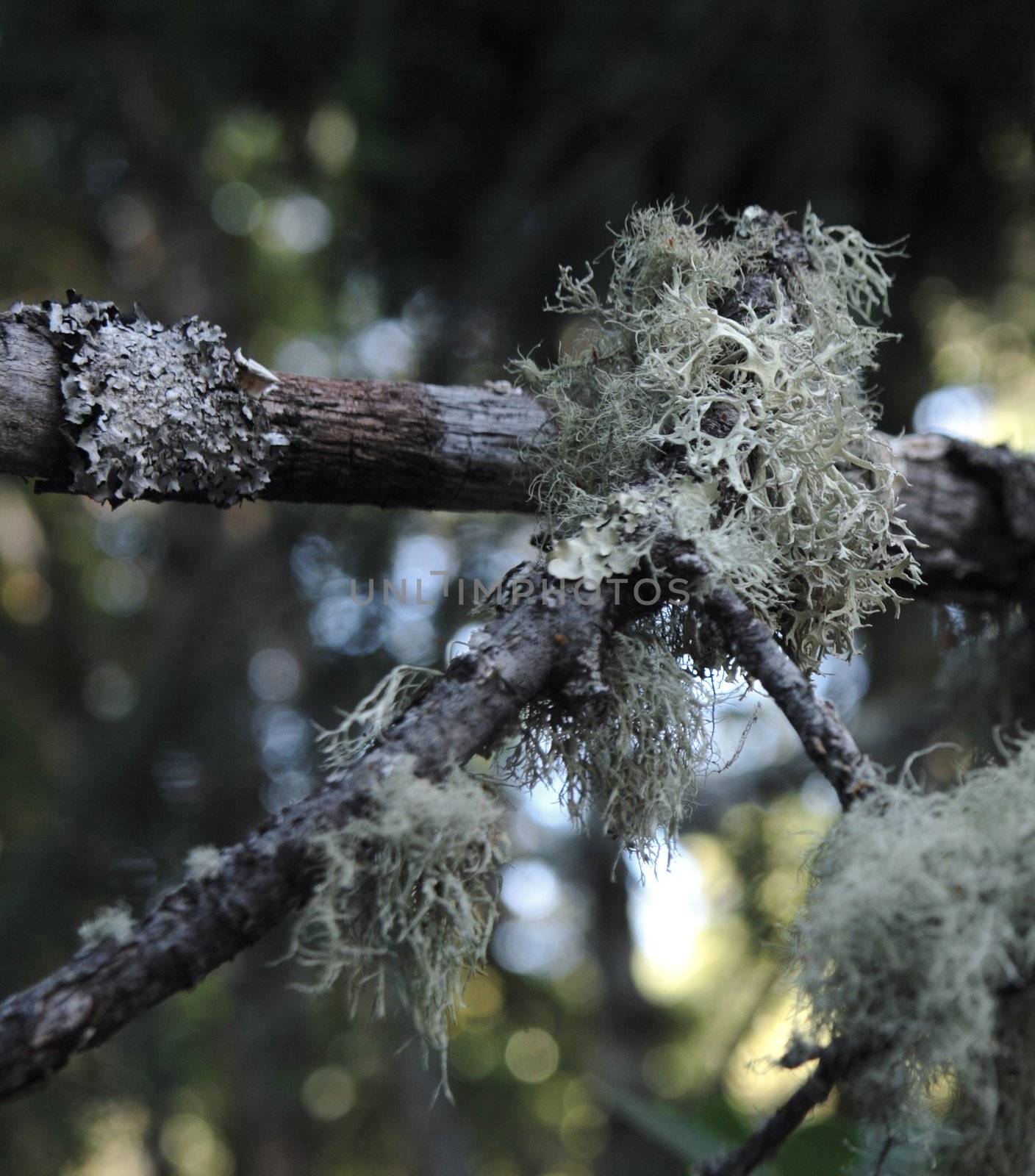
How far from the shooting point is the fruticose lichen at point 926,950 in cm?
39

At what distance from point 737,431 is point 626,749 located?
0.61 ft

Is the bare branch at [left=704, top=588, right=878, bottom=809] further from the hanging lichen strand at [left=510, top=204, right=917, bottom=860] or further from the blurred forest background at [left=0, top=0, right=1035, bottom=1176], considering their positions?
the blurred forest background at [left=0, top=0, right=1035, bottom=1176]

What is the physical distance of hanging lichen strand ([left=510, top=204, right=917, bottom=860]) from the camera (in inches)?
21.3

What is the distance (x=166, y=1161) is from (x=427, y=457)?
2.78 m

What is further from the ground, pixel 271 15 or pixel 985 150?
pixel 271 15

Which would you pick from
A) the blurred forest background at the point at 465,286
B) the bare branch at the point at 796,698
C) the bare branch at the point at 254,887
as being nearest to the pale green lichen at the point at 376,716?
the bare branch at the point at 254,887

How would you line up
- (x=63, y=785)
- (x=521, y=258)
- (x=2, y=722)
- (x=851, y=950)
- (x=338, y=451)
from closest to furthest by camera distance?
(x=851, y=950) < (x=338, y=451) < (x=521, y=258) < (x=63, y=785) < (x=2, y=722)

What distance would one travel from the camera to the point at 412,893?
473mm

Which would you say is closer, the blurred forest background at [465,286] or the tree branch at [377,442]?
the tree branch at [377,442]

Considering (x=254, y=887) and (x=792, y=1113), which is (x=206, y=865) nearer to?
(x=254, y=887)

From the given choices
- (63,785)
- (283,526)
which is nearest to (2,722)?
(63,785)

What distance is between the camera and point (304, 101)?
1588 millimetres

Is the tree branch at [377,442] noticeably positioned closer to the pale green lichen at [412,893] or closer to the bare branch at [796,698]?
the bare branch at [796,698]

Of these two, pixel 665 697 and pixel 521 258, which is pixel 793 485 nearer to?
pixel 665 697
